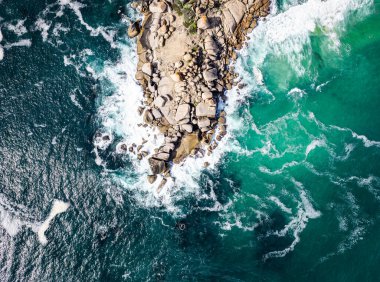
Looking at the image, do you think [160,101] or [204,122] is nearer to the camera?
[204,122]

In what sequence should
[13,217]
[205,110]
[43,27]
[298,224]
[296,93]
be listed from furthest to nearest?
[43,27] → [296,93] → [205,110] → [13,217] → [298,224]

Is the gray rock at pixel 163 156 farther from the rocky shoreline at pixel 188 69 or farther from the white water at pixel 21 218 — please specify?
the white water at pixel 21 218

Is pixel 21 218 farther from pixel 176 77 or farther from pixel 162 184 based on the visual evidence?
pixel 176 77

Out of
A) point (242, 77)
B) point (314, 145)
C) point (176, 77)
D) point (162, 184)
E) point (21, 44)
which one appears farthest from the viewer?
point (21, 44)

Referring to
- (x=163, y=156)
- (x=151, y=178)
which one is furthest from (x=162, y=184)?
(x=163, y=156)

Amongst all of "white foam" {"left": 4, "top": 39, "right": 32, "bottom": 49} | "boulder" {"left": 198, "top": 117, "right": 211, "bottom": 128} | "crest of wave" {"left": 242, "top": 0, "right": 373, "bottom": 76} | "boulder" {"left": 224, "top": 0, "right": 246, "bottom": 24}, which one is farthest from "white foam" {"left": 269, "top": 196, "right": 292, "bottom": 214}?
"white foam" {"left": 4, "top": 39, "right": 32, "bottom": 49}

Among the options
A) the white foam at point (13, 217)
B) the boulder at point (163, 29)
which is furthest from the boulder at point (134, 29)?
the white foam at point (13, 217)

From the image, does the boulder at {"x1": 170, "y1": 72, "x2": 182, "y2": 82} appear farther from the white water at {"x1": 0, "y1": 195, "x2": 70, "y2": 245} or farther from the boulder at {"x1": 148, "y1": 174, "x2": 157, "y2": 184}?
the white water at {"x1": 0, "y1": 195, "x2": 70, "y2": 245}
